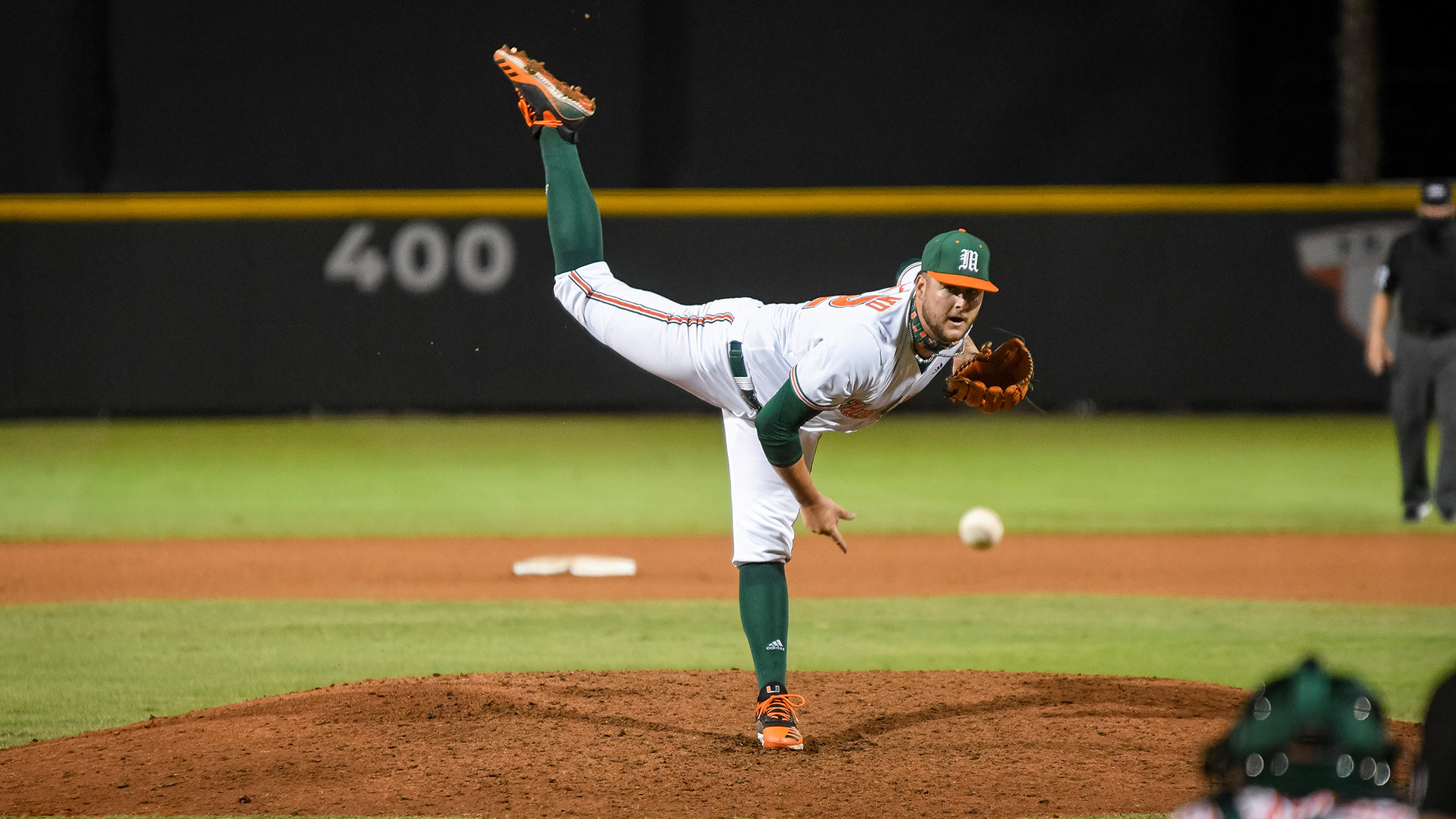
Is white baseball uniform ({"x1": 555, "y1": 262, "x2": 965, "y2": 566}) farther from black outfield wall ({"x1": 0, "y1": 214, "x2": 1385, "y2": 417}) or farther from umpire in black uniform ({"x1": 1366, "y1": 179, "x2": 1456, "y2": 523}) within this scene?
black outfield wall ({"x1": 0, "y1": 214, "x2": 1385, "y2": 417})

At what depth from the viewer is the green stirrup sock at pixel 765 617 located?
5055mm

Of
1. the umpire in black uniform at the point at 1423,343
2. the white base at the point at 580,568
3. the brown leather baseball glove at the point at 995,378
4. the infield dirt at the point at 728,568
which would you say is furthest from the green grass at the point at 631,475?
the brown leather baseball glove at the point at 995,378

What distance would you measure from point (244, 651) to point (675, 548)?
3.42 meters

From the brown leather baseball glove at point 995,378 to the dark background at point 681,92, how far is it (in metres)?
14.1

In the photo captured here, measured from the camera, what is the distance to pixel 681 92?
18.9 m

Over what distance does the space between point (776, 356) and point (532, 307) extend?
37.1 ft

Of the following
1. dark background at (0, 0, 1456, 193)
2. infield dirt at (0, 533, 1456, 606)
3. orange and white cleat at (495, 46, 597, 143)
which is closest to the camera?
orange and white cleat at (495, 46, 597, 143)

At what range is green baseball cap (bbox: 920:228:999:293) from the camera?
4418 millimetres

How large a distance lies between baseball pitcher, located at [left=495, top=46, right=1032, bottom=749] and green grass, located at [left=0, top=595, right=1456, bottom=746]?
3.77 ft

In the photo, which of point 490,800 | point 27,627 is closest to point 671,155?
point 27,627

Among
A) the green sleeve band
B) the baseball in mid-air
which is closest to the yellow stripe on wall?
the baseball in mid-air

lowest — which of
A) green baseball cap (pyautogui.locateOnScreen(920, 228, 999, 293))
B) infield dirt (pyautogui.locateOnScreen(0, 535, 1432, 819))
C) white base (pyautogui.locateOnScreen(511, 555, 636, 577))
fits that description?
white base (pyautogui.locateOnScreen(511, 555, 636, 577))

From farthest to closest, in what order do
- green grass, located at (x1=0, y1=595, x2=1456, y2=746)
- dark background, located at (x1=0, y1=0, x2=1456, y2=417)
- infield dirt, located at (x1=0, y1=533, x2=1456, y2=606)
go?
dark background, located at (x1=0, y1=0, x2=1456, y2=417) → infield dirt, located at (x1=0, y1=533, x2=1456, y2=606) → green grass, located at (x1=0, y1=595, x2=1456, y2=746)

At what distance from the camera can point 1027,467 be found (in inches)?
523
